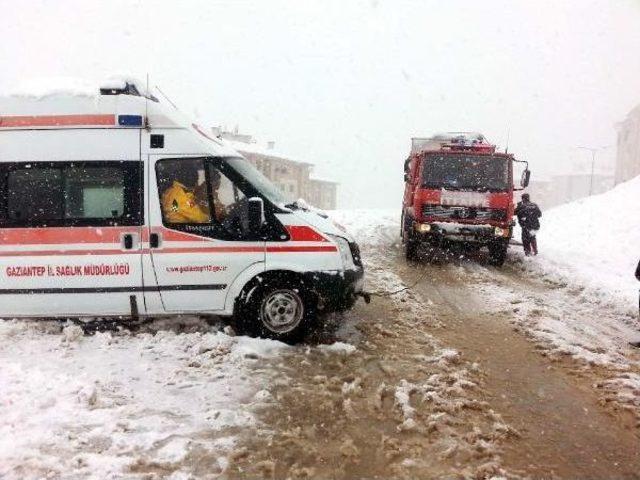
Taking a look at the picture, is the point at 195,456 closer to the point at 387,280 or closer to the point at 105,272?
the point at 105,272

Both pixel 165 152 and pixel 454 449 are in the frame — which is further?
pixel 165 152

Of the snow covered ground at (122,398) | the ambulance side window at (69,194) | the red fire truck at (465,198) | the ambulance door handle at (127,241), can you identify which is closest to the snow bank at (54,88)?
the ambulance side window at (69,194)

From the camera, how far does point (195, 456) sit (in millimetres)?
3441

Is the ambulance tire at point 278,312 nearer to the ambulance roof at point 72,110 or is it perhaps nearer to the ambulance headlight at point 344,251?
the ambulance headlight at point 344,251

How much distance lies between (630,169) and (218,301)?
5531 cm

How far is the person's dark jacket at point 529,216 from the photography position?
12227mm

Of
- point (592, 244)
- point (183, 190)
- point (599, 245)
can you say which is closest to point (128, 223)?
point (183, 190)

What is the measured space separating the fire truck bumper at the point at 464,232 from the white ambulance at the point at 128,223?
5937mm

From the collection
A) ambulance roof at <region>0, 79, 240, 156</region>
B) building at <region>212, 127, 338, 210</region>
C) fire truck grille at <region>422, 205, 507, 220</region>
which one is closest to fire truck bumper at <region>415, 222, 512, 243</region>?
fire truck grille at <region>422, 205, 507, 220</region>

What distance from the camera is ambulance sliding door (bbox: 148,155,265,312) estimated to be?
5.55 meters

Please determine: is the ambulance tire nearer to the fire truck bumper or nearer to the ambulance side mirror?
the ambulance side mirror

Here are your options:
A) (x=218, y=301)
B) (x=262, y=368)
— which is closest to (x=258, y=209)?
(x=218, y=301)

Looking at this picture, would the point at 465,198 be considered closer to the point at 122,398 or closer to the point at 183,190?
the point at 183,190

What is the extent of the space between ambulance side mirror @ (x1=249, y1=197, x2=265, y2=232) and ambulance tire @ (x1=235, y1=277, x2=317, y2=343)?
0.67 m
